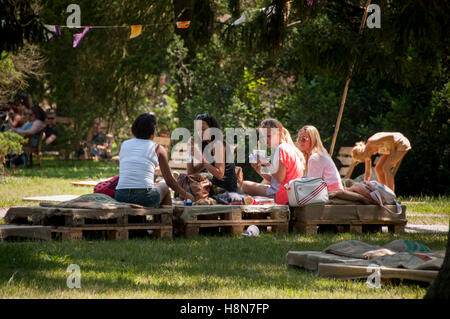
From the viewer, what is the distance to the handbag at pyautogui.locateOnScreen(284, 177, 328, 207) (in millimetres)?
9133

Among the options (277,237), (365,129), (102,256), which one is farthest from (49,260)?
(365,129)

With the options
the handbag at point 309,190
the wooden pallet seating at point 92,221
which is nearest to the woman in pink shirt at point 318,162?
the handbag at point 309,190

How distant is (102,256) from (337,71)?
5836 mm

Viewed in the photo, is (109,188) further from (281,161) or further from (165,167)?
(281,161)

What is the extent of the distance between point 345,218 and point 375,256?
3450 millimetres

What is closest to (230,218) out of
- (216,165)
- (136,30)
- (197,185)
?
(197,185)

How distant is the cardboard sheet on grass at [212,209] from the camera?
344 inches

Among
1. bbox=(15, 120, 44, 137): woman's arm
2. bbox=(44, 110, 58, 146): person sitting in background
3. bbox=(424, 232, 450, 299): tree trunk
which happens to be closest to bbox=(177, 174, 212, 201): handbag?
bbox=(424, 232, 450, 299): tree trunk

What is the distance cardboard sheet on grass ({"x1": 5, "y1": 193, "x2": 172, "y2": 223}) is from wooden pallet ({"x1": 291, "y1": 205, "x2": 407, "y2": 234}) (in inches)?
74.8

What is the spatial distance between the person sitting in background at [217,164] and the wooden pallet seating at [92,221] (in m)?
1.10

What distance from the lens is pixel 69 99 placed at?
3011cm

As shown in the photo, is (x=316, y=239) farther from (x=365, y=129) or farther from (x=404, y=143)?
(x=365, y=129)

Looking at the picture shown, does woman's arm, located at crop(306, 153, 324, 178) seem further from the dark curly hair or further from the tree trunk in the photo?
the tree trunk

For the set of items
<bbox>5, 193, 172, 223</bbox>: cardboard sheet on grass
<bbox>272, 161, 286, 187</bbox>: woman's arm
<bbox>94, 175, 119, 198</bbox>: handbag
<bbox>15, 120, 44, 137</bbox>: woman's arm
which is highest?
<bbox>15, 120, 44, 137</bbox>: woman's arm
